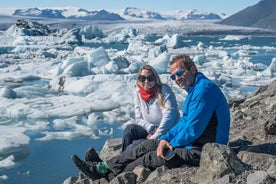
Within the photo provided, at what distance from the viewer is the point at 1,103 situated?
7.74m

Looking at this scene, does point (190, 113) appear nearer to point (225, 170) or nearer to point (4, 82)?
point (225, 170)

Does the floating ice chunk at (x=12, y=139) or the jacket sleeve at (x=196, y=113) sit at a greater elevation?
the jacket sleeve at (x=196, y=113)

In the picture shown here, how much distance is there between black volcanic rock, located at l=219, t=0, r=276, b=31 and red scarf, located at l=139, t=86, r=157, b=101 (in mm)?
88697

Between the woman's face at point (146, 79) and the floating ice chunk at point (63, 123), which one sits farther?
the floating ice chunk at point (63, 123)

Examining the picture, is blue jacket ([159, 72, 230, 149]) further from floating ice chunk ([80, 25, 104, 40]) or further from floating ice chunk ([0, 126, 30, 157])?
floating ice chunk ([80, 25, 104, 40])

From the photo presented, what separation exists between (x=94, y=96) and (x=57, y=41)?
20804 millimetres

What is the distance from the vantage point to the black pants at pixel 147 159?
2488 mm

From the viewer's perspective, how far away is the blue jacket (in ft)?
7.64

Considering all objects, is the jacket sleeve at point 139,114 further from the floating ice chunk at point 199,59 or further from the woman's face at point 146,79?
the floating ice chunk at point 199,59

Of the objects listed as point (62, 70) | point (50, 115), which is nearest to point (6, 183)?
point (50, 115)

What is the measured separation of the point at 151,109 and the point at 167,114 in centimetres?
16

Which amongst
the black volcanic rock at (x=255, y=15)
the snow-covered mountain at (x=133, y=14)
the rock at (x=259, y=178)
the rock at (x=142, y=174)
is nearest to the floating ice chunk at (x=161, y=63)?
the rock at (x=142, y=174)

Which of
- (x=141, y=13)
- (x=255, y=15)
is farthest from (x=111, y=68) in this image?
(x=141, y=13)

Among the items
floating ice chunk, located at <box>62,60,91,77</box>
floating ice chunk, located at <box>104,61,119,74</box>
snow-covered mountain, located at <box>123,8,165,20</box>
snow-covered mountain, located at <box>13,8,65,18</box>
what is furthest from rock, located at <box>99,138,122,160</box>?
snow-covered mountain, located at <box>123,8,165,20</box>
